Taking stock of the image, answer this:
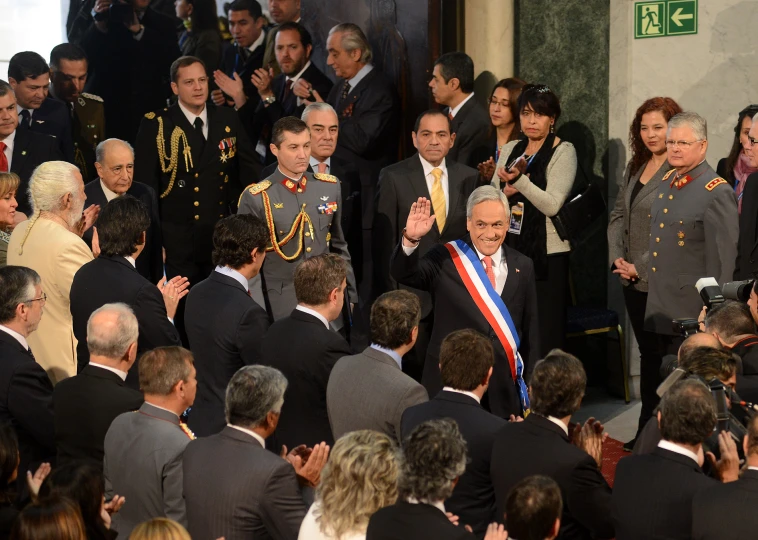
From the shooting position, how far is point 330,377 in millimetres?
3920

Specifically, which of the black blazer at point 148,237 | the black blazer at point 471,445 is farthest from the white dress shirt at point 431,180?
the black blazer at point 471,445

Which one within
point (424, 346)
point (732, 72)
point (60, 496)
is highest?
point (732, 72)

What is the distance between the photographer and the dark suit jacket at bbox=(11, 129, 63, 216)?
248 inches

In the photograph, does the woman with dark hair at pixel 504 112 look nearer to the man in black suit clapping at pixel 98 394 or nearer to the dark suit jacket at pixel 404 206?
the dark suit jacket at pixel 404 206

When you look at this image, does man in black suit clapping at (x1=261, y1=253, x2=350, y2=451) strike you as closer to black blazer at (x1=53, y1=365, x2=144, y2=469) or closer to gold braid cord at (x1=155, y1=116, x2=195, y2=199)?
black blazer at (x1=53, y1=365, x2=144, y2=469)

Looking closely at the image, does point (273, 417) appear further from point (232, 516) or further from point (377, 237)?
point (377, 237)

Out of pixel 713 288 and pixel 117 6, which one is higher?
pixel 117 6

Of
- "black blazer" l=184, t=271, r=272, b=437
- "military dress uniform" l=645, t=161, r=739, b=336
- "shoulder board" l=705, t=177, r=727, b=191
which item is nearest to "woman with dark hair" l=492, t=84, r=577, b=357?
"military dress uniform" l=645, t=161, r=739, b=336

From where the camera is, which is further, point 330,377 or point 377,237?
point 377,237

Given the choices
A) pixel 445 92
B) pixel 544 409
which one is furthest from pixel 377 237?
pixel 544 409

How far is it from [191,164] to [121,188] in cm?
72

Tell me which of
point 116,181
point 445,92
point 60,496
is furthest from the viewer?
point 445,92

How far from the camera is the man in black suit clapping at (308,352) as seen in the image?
4.02 meters

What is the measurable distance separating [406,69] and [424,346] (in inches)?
85.4
